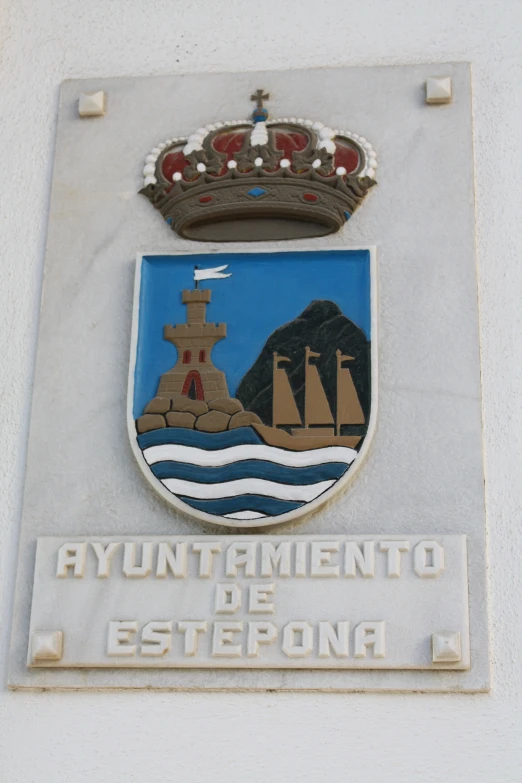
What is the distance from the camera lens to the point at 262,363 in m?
5.02

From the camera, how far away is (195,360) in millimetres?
5035

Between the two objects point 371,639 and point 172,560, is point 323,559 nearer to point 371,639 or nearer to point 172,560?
point 371,639

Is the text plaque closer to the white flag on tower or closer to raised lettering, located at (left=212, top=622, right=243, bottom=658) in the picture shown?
raised lettering, located at (left=212, top=622, right=243, bottom=658)

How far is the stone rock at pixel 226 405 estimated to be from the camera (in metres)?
4.95

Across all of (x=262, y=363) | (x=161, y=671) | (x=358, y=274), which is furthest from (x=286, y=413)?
(x=161, y=671)

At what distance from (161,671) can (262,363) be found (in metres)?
1.09

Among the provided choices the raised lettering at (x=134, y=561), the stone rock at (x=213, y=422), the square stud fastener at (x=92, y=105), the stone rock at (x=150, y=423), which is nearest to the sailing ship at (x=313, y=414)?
the stone rock at (x=213, y=422)

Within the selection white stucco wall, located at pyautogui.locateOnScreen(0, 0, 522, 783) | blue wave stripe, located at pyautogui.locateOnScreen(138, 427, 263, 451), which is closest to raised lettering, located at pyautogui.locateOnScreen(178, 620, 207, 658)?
white stucco wall, located at pyautogui.locateOnScreen(0, 0, 522, 783)

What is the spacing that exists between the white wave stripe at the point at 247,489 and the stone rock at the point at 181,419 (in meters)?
0.20

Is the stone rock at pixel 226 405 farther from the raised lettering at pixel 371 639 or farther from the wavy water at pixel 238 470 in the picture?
the raised lettering at pixel 371 639

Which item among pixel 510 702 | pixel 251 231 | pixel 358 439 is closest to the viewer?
pixel 510 702

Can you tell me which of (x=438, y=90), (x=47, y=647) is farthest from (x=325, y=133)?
(x=47, y=647)

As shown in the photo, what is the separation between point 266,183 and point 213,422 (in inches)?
36.6

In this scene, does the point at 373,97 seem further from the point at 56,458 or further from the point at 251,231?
the point at 56,458
